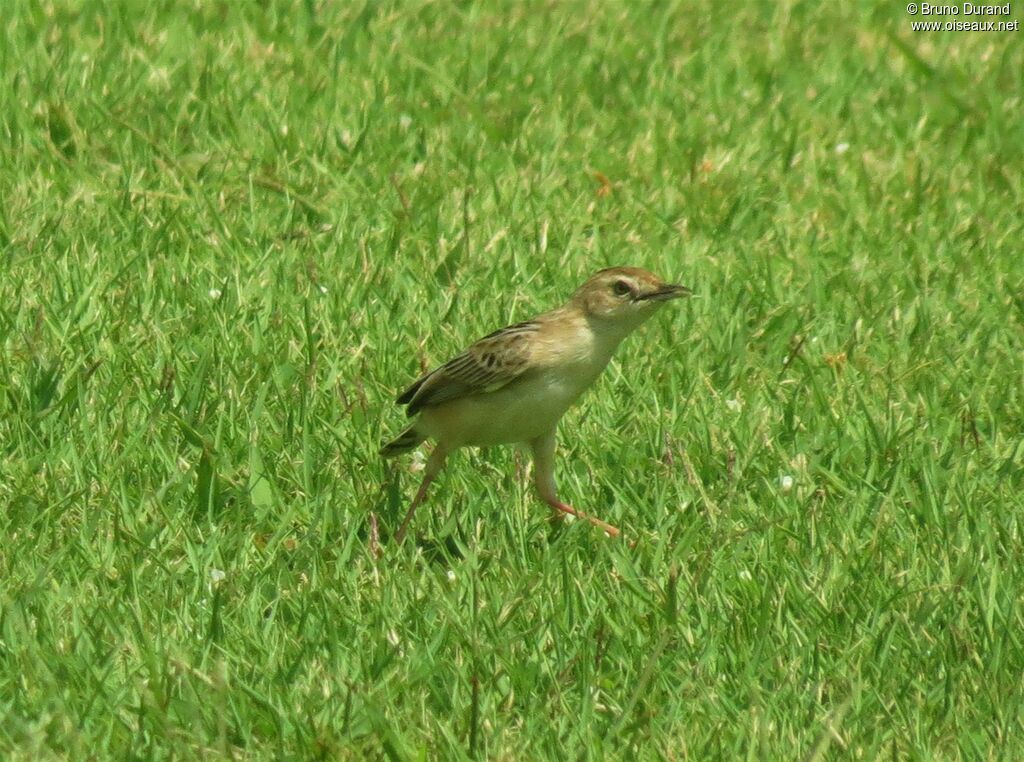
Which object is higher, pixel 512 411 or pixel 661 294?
pixel 661 294

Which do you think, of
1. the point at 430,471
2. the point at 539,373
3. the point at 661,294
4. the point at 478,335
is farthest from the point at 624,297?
the point at 478,335

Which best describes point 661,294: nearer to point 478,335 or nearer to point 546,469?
point 546,469

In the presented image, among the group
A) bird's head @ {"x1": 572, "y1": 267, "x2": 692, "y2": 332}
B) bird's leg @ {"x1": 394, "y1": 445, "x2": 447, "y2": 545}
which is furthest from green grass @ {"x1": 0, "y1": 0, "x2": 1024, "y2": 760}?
bird's head @ {"x1": 572, "y1": 267, "x2": 692, "y2": 332}


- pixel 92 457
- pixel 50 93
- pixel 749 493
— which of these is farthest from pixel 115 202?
pixel 749 493

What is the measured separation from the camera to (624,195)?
9367mm

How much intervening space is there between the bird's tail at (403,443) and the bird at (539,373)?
117 millimetres

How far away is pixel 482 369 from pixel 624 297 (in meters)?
0.55

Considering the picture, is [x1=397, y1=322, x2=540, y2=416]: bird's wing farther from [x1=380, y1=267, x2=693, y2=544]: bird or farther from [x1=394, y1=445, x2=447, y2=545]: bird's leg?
[x1=394, y1=445, x2=447, y2=545]: bird's leg

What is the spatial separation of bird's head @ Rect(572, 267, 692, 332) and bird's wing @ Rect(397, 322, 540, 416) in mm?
229

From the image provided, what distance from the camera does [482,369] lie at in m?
6.31

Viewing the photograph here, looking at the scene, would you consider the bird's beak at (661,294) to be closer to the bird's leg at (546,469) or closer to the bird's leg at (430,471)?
the bird's leg at (546,469)

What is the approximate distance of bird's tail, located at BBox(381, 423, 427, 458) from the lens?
654cm

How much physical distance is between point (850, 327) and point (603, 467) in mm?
1780

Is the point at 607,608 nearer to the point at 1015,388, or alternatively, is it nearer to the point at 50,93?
the point at 1015,388
